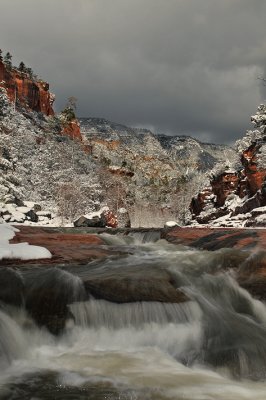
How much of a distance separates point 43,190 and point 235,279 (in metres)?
48.1

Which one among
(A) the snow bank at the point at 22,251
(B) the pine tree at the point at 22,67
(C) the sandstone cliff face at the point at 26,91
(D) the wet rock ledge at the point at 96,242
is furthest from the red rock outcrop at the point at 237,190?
(B) the pine tree at the point at 22,67

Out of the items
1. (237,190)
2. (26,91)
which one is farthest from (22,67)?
(237,190)

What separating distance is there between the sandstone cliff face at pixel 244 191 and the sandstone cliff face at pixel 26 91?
197 feet

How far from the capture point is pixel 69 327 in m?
6.00

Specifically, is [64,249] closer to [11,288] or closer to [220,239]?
[11,288]

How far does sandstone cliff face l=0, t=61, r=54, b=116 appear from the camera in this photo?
96625 mm

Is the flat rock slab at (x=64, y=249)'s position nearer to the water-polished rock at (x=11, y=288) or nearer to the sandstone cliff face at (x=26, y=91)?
the water-polished rock at (x=11, y=288)

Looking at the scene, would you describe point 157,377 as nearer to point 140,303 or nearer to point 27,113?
point 140,303

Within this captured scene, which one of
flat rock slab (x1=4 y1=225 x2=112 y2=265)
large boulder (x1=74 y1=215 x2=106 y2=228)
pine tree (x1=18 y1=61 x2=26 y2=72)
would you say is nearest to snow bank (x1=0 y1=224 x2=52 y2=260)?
flat rock slab (x1=4 y1=225 x2=112 y2=265)

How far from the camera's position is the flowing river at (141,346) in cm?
445

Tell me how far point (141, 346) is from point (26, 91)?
106737 millimetres

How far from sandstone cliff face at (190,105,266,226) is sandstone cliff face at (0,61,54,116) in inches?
2363

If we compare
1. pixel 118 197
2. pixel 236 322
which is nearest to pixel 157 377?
pixel 236 322

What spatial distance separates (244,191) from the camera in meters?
45.9
